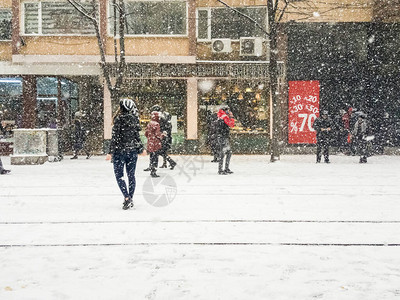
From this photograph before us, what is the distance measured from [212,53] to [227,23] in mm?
1502

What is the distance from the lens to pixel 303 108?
22.0 metres

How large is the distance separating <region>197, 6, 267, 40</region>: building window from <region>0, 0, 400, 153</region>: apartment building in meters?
0.04

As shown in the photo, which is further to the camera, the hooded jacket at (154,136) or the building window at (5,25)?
the building window at (5,25)

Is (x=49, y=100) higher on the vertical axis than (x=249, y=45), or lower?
lower

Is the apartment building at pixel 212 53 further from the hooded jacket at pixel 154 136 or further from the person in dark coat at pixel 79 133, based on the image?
the hooded jacket at pixel 154 136

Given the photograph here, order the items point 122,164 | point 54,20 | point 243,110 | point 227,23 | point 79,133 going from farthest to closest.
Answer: point 243,110 < point 227,23 < point 54,20 < point 79,133 < point 122,164

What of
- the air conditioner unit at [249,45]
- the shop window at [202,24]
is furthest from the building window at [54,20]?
the air conditioner unit at [249,45]

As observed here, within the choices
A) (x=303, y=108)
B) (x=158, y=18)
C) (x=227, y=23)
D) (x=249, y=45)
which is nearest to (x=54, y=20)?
(x=158, y=18)

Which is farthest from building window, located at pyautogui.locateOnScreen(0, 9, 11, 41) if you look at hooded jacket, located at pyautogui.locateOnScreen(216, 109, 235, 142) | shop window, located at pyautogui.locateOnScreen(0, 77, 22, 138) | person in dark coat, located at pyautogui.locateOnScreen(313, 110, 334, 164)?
person in dark coat, located at pyautogui.locateOnScreen(313, 110, 334, 164)

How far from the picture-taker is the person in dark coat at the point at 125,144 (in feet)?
26.5

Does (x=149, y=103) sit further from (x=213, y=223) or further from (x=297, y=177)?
(x=213, y=223)

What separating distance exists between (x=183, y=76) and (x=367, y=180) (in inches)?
447

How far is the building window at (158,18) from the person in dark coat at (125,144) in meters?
14.4

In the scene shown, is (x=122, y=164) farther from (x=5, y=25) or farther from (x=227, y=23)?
(x=5, y=25)
